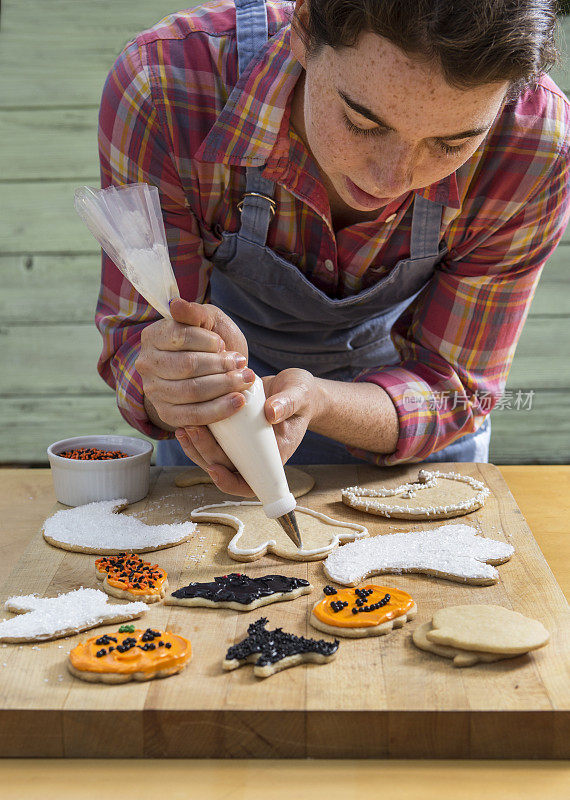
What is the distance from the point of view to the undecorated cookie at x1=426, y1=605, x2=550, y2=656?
882 mm

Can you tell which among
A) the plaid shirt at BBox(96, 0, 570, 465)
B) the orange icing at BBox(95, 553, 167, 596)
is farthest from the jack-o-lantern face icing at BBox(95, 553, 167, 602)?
the plaid shirt at BBox(96, 0, 570, 465)

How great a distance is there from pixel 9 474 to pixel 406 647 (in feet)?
3.00

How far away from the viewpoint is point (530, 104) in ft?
4.20

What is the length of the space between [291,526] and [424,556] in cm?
18

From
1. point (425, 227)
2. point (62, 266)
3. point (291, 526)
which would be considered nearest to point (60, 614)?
point (291, 526)

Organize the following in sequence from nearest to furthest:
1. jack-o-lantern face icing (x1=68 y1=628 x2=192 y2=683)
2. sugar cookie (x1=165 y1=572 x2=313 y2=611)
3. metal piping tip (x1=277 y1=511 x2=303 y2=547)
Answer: jack-o-lantern face icing (x1=68 y1=628 x2=192 y2=683), sugar cookie (x1=165 y1=572 x2=313 y2=611), metal piping tip (x1=277 y1=511 x2=303 y2=547)

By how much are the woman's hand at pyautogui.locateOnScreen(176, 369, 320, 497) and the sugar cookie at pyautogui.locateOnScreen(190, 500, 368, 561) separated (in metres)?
0.06

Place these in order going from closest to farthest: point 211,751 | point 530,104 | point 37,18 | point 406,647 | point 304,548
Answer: point 211,751, point 406,647, point 304,548, point 530,104, point 37,18

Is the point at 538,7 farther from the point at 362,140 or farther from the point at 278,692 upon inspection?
the point at 278,692

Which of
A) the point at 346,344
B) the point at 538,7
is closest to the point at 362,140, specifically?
the point at 538,7

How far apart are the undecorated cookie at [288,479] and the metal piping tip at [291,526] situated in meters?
0.23

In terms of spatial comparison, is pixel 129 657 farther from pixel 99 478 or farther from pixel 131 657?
pixel 99 478

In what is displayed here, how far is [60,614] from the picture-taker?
97cm

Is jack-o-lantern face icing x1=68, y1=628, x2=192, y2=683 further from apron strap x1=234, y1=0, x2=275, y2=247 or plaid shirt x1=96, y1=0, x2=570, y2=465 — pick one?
apron strap x1=234, y1=0, x2=275, y2=247
